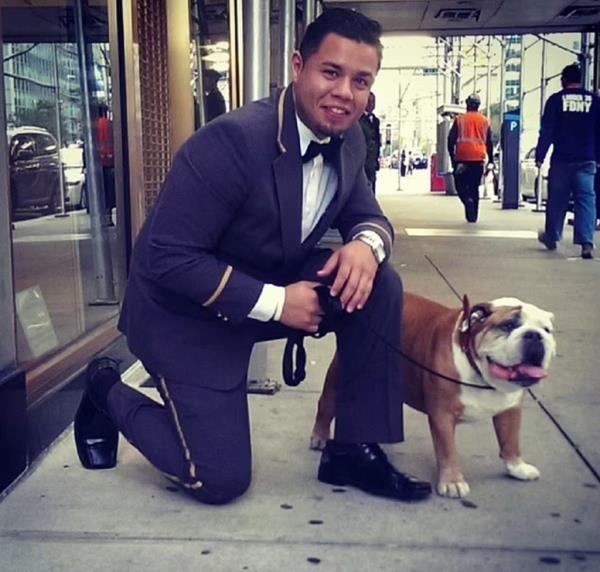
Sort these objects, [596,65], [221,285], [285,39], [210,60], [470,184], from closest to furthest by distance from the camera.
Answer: [221,285] → [285,39] → [210,60] → [596,65] → [470,184]

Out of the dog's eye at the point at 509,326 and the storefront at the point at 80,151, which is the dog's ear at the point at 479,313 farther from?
the storefront at the point at 80,151

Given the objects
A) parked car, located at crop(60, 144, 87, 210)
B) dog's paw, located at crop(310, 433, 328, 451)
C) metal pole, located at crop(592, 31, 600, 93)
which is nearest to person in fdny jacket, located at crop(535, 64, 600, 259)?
metal pole, located at crop(592, 31, 600, 93)

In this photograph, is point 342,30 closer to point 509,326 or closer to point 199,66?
point 509,326

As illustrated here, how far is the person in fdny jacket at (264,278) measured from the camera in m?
2.67

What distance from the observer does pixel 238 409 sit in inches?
114

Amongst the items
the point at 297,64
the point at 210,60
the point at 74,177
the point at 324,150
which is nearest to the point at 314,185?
the point at 324,150

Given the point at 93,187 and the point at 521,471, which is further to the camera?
the point at 93,187

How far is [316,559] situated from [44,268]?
8.84ft

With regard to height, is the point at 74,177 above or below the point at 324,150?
below

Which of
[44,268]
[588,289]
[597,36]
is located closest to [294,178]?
[44,268]

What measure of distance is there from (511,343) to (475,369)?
188mm

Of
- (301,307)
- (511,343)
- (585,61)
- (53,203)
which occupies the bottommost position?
(511,343)

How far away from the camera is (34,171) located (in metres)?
4.19

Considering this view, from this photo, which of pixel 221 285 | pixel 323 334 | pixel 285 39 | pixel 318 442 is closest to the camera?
pixel 221 285
